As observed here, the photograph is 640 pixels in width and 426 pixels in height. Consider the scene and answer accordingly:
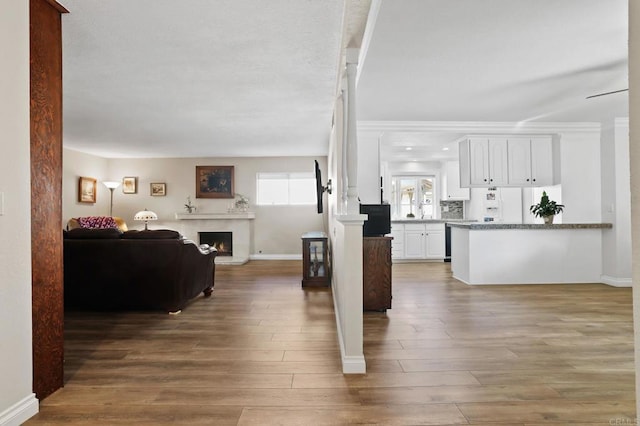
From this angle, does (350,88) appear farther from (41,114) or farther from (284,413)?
(284,413)

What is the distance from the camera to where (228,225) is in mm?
8352

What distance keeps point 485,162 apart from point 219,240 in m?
5.75

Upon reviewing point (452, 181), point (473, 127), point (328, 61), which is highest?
point (328, 61)

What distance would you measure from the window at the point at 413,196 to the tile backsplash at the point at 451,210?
26 cm

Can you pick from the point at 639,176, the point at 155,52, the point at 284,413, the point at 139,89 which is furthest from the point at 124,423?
the point at 139,89

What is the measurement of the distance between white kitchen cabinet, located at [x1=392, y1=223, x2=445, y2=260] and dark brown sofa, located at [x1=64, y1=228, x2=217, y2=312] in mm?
4959

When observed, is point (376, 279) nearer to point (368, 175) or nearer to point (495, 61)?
point (368, 175)

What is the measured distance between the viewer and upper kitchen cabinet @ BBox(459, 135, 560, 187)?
566 centimetres

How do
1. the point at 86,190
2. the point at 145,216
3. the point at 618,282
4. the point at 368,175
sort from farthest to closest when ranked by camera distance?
the point at 145,216, the point at 86,190, the point at 368,175, the point at 618,282

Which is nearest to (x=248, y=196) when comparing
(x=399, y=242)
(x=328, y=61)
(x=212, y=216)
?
(x=212, y=216)

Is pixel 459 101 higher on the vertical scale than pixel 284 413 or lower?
higher

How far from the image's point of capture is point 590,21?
2525 millimetres

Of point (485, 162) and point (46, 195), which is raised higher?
point (485, 162)

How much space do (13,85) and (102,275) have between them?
8.20 feet
